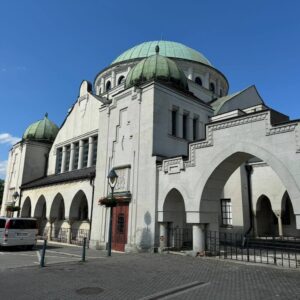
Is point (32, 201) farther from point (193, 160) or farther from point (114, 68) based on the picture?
point (193, 160)

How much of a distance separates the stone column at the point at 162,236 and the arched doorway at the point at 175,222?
18 centimetres

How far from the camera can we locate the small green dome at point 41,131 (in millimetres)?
34344

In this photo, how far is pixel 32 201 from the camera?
2945cm

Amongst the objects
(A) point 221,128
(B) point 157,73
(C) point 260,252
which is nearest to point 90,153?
(B) point 157,73

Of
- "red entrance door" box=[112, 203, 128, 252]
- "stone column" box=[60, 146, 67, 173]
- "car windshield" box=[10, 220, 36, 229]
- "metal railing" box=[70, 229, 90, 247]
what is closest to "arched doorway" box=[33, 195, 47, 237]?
"stone column" box=[60, 146, 67, 173]

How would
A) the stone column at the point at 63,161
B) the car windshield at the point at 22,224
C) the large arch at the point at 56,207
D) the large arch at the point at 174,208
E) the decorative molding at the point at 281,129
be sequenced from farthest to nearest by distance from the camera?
the stone column at the point at 63,161 < the large arch at the point at 56,207 < the car windshield at the point at 22,224 < the large arch at the point at 174,208 < the decorative molding at the point at 281,129

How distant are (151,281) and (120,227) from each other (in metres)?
9.52

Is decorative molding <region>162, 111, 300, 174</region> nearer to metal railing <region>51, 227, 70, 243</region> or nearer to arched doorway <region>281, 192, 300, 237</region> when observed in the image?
arched doorway <region>281, 192, 300, 237</region>

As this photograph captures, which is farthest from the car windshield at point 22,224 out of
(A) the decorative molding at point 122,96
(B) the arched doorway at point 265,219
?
(B) the arched doorway at point 265,219

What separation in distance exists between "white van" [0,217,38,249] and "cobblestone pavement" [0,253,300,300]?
6.58 metres

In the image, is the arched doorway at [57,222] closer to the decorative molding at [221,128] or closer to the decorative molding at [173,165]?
the decorative molding at [173,165]

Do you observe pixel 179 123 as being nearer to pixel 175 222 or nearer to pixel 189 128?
pixel 189 128

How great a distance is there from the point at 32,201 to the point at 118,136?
14.0m

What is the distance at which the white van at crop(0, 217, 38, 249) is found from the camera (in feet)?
57.4
